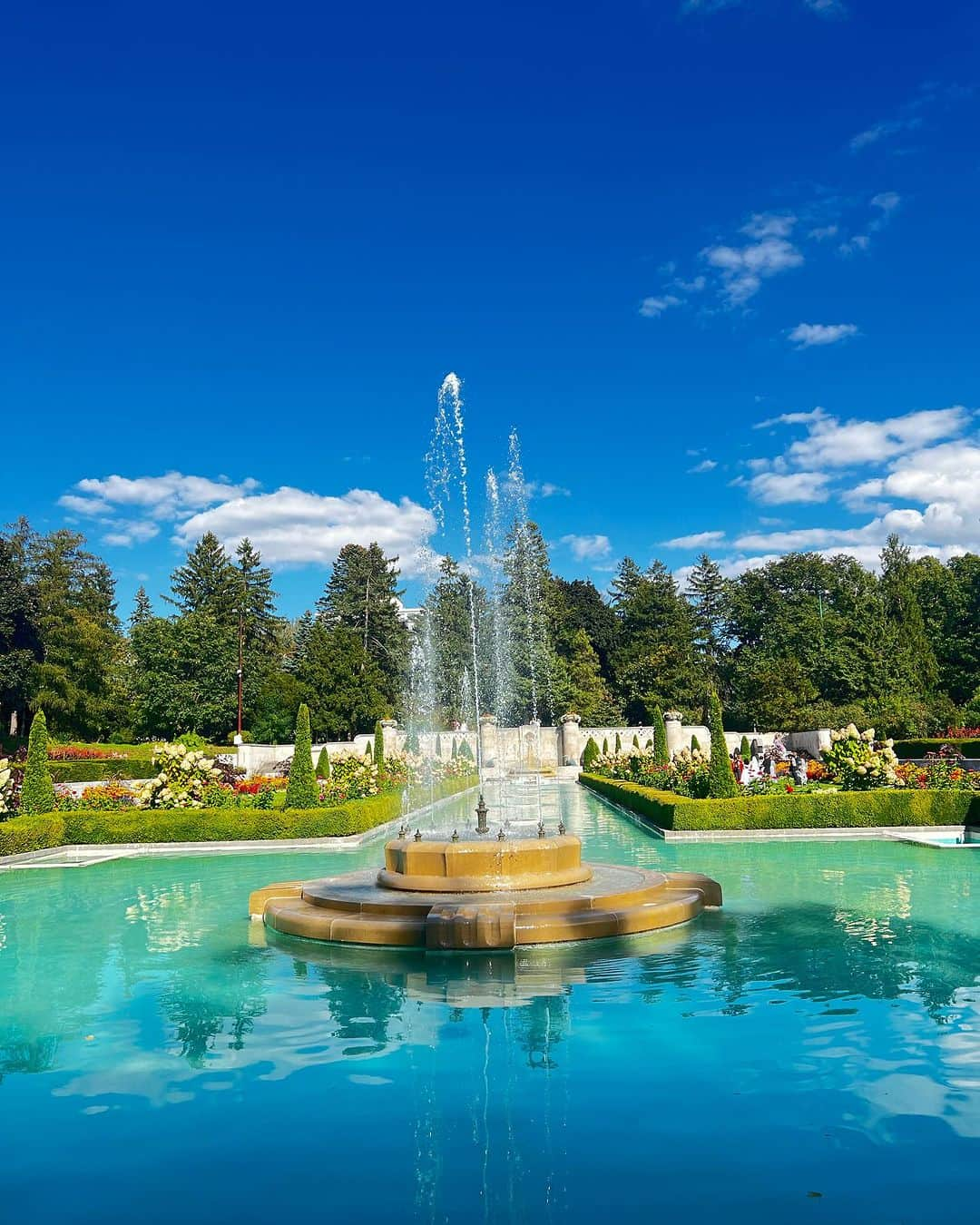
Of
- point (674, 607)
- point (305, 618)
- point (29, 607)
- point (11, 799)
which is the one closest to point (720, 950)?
point (11, 799)

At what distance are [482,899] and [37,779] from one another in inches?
515

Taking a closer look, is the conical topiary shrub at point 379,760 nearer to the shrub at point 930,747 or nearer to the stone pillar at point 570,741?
the shrub at point 930,747

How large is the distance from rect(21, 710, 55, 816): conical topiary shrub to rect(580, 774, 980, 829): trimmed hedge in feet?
40.5

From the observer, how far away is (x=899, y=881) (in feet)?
39.9

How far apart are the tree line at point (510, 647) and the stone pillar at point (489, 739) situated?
52.7 inches

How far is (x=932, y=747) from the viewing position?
33531 mm

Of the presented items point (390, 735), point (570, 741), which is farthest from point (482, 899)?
point (570, 741)

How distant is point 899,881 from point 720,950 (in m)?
5.11

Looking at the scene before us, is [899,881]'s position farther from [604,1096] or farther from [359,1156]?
[359,1156]

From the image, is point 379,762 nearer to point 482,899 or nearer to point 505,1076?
point 482,899

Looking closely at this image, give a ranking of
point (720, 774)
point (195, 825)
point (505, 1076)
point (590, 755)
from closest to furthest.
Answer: point (505, 1076)
point (195, 825)
point (720, 774)
point (590, 755)

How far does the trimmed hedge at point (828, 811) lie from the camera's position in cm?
1814

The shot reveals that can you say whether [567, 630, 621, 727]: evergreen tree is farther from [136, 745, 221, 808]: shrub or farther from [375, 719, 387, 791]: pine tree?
[136, 745, 221, 808]: shrub

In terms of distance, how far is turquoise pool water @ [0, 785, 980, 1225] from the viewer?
405 centimetres
